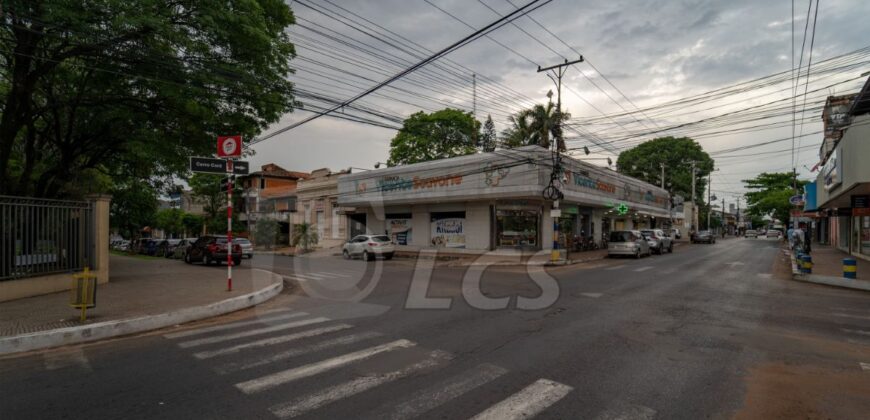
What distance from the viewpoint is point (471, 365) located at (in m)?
5.61

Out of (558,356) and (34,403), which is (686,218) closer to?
(558,356)

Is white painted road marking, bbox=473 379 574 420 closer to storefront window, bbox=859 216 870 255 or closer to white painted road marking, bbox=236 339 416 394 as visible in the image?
white painted road marking, bbox=236 339 416 394

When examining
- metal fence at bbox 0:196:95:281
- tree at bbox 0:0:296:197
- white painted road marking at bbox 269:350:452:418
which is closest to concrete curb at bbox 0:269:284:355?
metal fence at bbox 0:196:95:281

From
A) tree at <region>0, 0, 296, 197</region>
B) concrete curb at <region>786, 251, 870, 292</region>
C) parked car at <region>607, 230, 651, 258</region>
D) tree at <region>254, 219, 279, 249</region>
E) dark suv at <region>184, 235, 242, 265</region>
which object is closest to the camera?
A: tree at <region>0, 0, 296, 197</region>

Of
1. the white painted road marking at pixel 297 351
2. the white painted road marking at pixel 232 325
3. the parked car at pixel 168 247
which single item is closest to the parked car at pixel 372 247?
the parked car at pixel 168 247

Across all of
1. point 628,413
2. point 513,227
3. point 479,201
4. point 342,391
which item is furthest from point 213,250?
point 628,413

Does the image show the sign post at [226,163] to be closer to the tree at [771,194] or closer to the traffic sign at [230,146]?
the traffic sign at [230,146]

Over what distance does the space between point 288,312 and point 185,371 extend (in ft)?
13.1

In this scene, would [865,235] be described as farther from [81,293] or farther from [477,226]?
[81,293]

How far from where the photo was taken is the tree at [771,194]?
53750mm

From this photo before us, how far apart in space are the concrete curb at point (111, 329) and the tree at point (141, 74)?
5679 mm

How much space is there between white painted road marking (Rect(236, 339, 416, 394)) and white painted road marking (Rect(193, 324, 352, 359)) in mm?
1373

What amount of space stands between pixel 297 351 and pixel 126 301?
19.5ft

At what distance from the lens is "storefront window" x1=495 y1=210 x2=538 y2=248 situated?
25.3m
